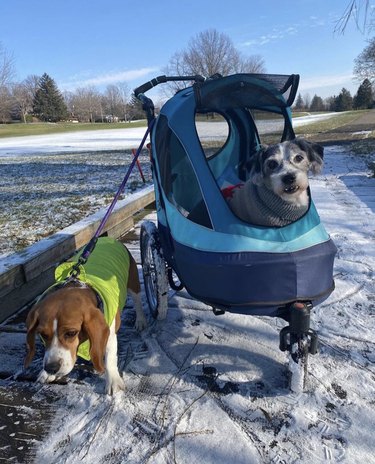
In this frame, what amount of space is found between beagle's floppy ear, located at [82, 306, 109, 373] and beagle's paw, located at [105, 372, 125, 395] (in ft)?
0.69

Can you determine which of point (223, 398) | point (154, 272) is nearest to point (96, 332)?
point (223, 398)

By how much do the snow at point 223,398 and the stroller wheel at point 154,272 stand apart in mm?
163

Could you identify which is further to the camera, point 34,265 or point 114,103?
point 114,103

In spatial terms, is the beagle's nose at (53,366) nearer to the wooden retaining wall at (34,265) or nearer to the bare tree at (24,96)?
the wooden retaining wall at (34,265)

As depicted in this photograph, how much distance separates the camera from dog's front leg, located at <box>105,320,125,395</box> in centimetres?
243

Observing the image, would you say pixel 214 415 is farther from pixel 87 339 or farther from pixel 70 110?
pixel 70 110

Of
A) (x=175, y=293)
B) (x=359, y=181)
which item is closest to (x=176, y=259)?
(x=175, y=293)

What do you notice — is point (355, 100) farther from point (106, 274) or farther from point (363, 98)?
point (106, 274)

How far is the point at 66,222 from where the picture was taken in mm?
6066

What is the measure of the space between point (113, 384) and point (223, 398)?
694mm

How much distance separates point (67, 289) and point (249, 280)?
1117mm

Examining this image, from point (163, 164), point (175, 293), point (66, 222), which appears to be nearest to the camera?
point (163, 164)

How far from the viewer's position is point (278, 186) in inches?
97.0

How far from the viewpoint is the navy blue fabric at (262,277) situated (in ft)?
6.70
